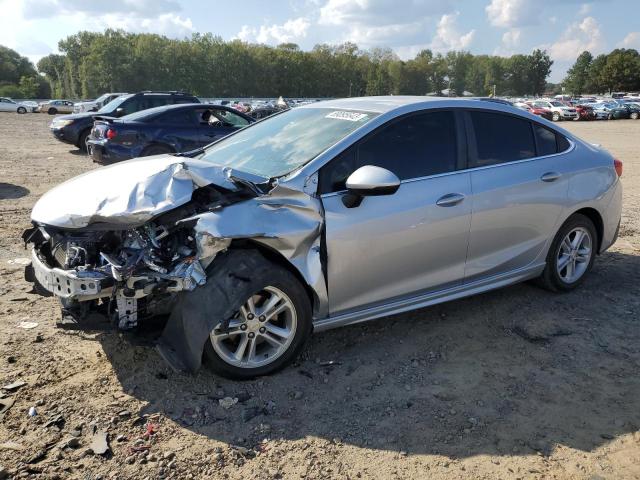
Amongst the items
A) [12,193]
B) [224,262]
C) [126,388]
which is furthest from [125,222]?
[12,193]

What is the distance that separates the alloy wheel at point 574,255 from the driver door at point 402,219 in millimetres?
1337

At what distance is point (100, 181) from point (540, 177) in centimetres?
341

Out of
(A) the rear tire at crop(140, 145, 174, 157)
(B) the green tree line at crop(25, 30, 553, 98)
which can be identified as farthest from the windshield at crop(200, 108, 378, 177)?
(B) the green tree line at crop(25, 30, 553, 98)

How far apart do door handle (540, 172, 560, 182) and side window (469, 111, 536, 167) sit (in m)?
0.20

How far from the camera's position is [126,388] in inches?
136

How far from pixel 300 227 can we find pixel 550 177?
240cm

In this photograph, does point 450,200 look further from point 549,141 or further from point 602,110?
point 602,110

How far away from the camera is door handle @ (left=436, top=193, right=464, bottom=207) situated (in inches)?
156

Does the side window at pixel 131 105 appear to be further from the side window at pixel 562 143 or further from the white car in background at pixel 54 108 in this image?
the white car in background at pixel 54 108

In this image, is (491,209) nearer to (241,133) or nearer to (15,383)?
(241,133)

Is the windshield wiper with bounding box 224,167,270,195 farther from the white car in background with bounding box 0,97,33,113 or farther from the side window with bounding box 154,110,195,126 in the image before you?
the white car in background with bounding box 0,97,33,113

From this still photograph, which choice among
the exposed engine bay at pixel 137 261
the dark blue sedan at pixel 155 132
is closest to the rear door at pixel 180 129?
the dark blue sedan at pixel 155 132

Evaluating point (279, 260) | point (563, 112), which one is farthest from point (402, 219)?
point (563, 112)

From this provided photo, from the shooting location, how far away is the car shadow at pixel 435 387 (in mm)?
3082
